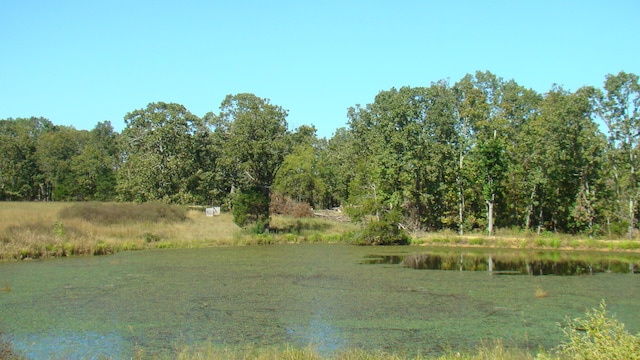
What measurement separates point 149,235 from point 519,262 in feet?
66.1

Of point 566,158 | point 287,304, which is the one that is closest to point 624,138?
point 566,158

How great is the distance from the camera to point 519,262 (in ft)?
81.8

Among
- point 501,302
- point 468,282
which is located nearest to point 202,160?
point 468,282

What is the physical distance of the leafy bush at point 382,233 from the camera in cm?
3350

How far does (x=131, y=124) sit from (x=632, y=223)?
40.4 meters

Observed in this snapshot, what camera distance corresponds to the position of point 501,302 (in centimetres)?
1522

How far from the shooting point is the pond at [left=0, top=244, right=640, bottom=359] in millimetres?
11133

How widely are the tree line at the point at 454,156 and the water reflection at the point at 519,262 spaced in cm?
699

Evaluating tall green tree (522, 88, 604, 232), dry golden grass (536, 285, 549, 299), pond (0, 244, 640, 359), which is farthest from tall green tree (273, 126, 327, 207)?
dry golden grass (536, 285, 549, 299)

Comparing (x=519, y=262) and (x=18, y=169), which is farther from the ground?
(x=18, y=169)

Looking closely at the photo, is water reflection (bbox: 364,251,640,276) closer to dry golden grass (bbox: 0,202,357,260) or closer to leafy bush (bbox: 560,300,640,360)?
dry golden grass (bbox: 0,202,357,260)

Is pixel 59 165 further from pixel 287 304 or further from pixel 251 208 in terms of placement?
pixel 287 304

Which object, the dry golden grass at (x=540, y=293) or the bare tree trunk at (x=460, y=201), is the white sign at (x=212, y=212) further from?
the dry golden grass at (x=540, y=293)

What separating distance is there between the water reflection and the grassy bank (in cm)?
350
